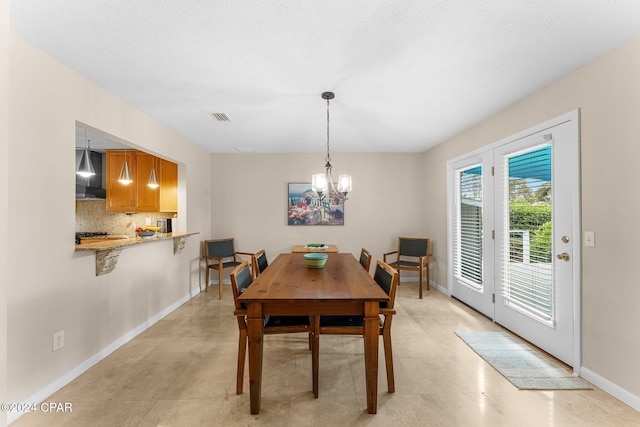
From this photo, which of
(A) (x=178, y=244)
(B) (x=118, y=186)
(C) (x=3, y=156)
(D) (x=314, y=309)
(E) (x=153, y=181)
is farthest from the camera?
(B) (x=118, y=186)

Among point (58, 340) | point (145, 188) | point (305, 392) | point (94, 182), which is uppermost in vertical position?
point (94, 182)

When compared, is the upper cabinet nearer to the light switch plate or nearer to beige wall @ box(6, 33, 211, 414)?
beige wall @ box(6, 33, 211, 414)

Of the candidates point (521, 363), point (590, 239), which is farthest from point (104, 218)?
point (590, 239)

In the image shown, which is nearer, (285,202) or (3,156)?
(3,156)

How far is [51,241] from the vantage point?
197 cm

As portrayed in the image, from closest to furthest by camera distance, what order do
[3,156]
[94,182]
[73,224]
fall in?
1. [3,156]
2. [73,224]
3. [94,182]

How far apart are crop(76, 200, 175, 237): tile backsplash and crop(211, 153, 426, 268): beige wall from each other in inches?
43.1

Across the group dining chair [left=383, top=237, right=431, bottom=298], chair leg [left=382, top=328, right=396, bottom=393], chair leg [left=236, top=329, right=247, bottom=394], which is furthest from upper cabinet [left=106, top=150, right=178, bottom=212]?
chair leg [left=382, top=328, right=396, bottom=393]

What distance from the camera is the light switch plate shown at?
206 cm

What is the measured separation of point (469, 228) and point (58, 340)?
4217 millimetres

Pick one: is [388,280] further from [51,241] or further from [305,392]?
[51,241]

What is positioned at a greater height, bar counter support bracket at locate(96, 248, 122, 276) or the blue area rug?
bar counter support bracket at locate(96, 248, 122, 276)

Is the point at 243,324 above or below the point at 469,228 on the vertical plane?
below

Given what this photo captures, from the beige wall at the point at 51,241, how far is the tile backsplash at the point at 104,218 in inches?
93.9
